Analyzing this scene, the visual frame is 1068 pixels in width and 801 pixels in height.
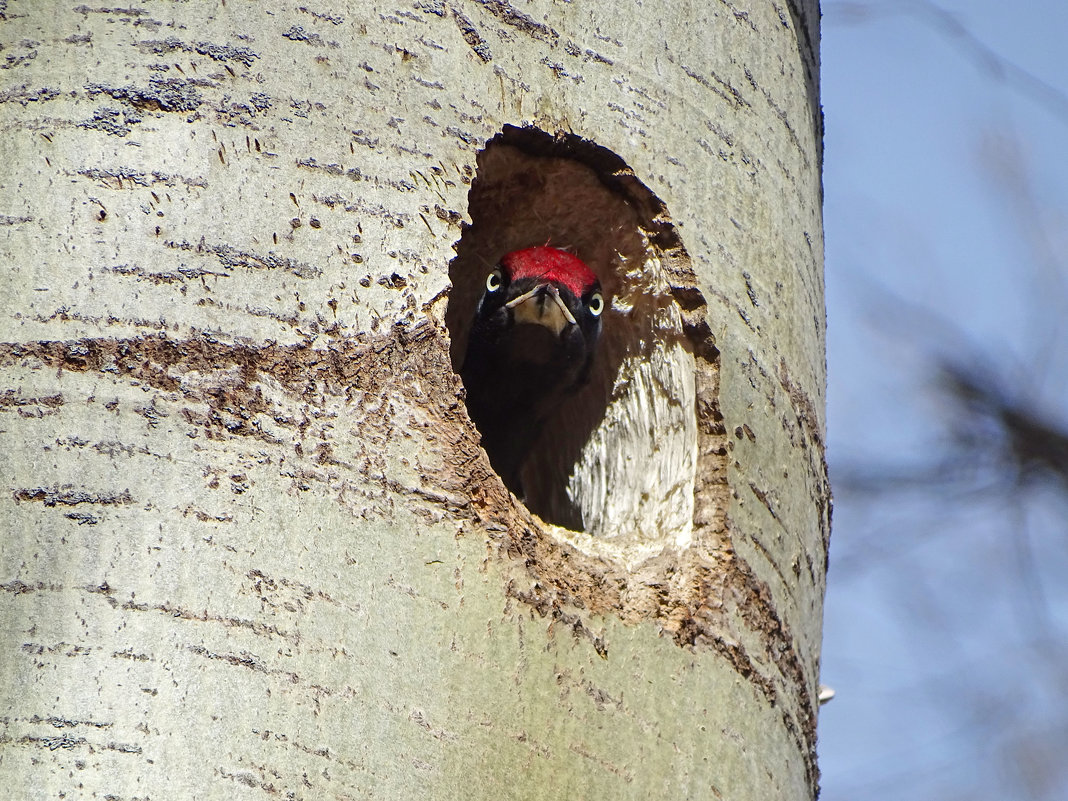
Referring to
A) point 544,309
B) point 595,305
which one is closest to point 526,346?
point 544,309

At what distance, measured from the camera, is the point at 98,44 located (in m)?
Answer: 1.63

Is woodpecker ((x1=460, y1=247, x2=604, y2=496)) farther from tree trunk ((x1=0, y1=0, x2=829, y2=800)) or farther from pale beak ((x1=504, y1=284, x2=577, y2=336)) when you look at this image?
tree trunk ((x1=0, y1=0, x2=829, y2=800))

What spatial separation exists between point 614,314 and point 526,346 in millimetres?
1183

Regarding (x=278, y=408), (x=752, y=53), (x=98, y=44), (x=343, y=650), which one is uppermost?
(x=752, y=53)

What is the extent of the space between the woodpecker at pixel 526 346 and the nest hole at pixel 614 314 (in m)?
0.07

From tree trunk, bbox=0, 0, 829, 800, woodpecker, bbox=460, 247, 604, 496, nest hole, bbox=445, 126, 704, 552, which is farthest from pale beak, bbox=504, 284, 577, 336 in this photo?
tree trunk, bbox=0, 0, 829, 800

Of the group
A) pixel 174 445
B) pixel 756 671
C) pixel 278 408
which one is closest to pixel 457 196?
pixel 278 408

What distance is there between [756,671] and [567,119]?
2.69 ft

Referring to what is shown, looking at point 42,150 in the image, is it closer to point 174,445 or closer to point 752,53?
point 174,445

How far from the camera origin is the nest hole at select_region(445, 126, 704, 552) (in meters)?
1.97

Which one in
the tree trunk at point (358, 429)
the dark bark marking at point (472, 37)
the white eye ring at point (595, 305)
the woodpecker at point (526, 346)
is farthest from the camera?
the woodpecker at point (526, 346)

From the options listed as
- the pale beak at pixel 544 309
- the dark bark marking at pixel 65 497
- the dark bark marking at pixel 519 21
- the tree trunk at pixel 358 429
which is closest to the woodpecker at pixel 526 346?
the pale beak at pixel 544 309

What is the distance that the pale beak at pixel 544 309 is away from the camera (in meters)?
3.31

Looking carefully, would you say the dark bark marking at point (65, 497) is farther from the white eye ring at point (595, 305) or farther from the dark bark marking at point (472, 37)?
the white eye ring at point (595, 305)
